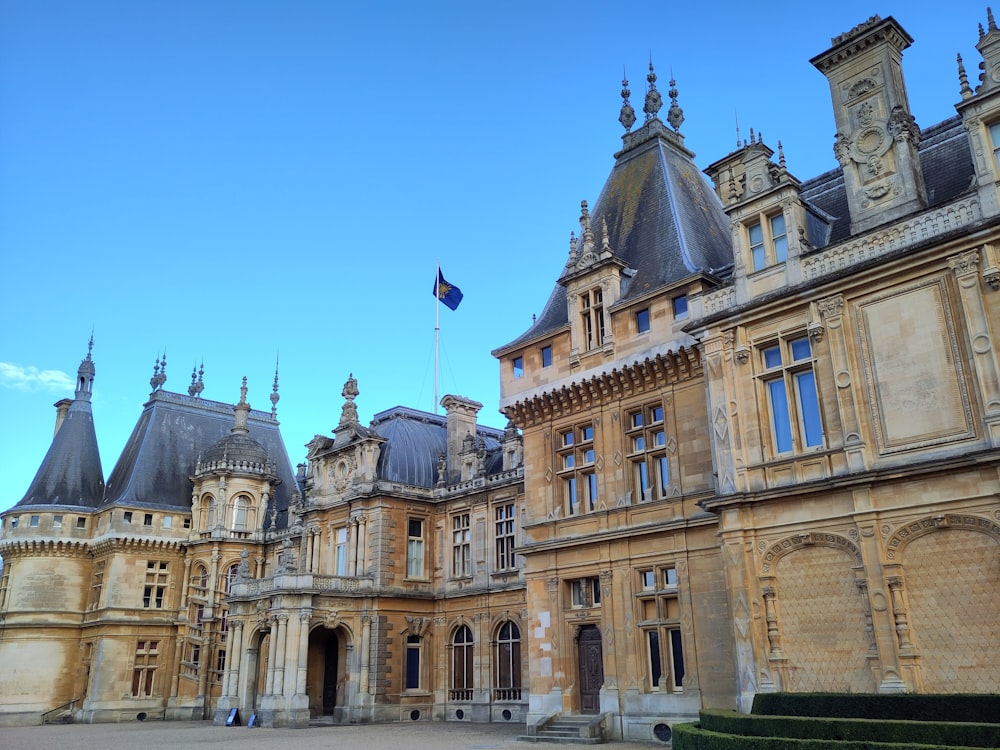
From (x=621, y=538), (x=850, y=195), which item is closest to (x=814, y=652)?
(x=621, y=538)

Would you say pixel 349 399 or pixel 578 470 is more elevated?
pixel 349 399

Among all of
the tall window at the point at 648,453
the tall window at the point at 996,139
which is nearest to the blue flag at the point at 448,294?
the tall window at the point at 648,453

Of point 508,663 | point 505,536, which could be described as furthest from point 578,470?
point 508,663

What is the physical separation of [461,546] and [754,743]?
24.2 metres

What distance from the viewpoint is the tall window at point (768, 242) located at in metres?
19.5

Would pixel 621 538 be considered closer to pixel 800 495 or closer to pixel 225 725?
pixel 800 495

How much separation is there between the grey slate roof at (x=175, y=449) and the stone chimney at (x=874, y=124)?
38348 millimetres

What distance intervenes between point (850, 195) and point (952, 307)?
392cm

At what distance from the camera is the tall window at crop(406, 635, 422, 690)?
35.2 metres

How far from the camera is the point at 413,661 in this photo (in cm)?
3566

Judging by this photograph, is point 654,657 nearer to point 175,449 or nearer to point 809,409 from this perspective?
point 809,409

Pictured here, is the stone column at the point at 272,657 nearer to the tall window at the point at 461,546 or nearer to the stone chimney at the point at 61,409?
the tall window at the point at 461,546

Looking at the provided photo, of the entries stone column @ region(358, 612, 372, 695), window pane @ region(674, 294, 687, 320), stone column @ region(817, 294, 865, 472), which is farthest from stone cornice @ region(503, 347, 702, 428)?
stone column @ region(358, 612, 372, 695)

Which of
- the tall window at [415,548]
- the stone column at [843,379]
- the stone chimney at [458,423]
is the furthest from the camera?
the stone chimney at [458,423]
